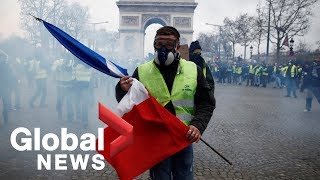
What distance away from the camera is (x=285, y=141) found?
22.3ft

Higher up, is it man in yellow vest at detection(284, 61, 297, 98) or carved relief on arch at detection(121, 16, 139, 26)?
carved relief on arch at detection(121, 16, 139, 26)

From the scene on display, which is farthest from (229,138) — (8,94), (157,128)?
(8,94)

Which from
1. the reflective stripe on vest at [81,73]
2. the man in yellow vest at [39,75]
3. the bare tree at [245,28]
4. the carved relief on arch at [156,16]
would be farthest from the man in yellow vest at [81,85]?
the carved relief on arch at [156,16]

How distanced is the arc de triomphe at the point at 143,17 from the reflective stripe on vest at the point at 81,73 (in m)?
39.6

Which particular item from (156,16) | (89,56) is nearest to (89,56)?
(89,56)

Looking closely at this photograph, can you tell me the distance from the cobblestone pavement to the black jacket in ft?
6.21

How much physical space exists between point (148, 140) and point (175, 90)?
427mm

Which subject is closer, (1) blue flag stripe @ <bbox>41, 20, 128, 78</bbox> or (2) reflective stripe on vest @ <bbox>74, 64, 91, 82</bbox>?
(1) blue flag stripe @ <bbox>41, 20, 128, 78</bbox>

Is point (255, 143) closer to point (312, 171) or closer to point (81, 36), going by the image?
point (312, 171)

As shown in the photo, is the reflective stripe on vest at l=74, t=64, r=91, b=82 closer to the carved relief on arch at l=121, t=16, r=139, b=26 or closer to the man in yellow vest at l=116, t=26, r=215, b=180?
the man in yellow vest at l=116, t=26, r=215, b=180

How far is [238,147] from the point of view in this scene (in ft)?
20.3

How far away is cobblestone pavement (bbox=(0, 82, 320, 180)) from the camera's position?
4.68 m

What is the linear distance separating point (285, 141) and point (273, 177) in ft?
7.75

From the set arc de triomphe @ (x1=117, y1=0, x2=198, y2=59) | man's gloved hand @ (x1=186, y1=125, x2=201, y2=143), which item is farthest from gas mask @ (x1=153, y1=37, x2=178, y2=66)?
arc de triomphe @ (x1=117, y1=0, x2=198, y2=59)
